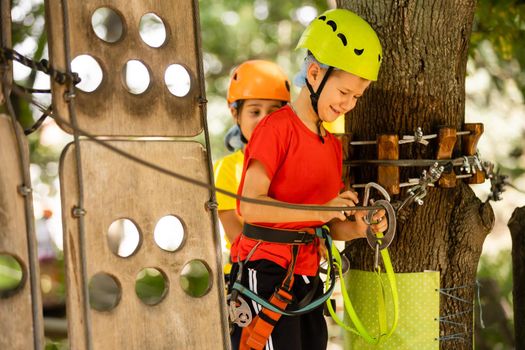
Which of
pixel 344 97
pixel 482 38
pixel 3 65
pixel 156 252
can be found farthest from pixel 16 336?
pixel 482 38

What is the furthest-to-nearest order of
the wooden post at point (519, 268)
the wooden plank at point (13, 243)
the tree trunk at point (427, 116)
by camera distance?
the wooden post at point (519, 268) → the tree trunk at point (427, 116) → the wooden plank at point (13, 243)

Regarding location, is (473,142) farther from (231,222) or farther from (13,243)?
(13,243)

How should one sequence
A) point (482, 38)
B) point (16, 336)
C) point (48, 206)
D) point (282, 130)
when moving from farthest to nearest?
1. point (48, 206)
2. point (482, 38)
3. point (282, 130)
4. point (16, 336)

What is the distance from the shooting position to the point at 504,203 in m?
11.4

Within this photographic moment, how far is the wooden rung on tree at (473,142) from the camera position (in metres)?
3.82

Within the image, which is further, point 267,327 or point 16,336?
point 267,327

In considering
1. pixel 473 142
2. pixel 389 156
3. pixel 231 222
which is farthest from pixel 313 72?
pixel 231 222

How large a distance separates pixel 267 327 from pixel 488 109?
309 inches

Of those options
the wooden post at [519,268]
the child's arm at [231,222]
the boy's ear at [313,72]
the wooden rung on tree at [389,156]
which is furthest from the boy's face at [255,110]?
the wooden post at [519,268]

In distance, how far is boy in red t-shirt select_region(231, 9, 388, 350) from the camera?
3.30m

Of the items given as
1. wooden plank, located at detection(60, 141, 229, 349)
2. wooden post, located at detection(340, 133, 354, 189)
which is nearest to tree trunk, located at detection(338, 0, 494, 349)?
wooden post, located at detection(340, 133, 354, 189)

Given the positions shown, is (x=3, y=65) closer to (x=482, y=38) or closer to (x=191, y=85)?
(x=191, y=85)

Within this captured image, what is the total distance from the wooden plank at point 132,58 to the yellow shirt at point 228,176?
1.38 metres

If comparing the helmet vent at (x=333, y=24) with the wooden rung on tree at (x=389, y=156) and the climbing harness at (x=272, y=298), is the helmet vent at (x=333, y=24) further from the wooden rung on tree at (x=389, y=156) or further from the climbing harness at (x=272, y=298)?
the climbing harness at (x=272, y=298)
